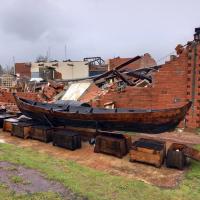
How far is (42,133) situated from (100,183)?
16.6 feet

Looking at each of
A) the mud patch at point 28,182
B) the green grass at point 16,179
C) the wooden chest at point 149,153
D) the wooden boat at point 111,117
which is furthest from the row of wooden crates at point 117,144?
the green grass at point 16,179

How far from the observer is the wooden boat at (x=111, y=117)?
29.2 ft

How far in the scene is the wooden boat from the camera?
350 inches

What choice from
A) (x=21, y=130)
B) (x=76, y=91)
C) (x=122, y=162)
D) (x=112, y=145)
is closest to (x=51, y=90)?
A: (x=76, y=91)

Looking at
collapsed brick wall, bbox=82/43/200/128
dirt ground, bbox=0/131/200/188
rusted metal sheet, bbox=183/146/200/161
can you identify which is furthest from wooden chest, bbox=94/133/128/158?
collapsed brick wall, bbox=82/43/200/128

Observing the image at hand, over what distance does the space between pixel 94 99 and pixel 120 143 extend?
622 centimetres

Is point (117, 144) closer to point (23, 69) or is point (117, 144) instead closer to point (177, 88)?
point (177, 88)

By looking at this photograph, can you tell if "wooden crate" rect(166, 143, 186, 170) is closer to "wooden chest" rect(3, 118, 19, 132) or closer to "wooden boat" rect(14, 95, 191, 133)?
"wooden boat" rect(14, 95, 191, 133)

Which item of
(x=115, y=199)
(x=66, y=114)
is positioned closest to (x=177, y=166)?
(x=115, y=199)

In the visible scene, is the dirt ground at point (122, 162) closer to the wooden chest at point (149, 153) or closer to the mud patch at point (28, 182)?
the wooden chest at point (149, 153)

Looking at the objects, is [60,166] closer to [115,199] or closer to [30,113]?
[115,199]

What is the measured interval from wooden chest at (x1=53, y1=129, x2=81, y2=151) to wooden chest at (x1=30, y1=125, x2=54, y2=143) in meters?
0.70

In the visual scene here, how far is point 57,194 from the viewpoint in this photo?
5.62 m

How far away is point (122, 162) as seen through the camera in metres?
8.24
